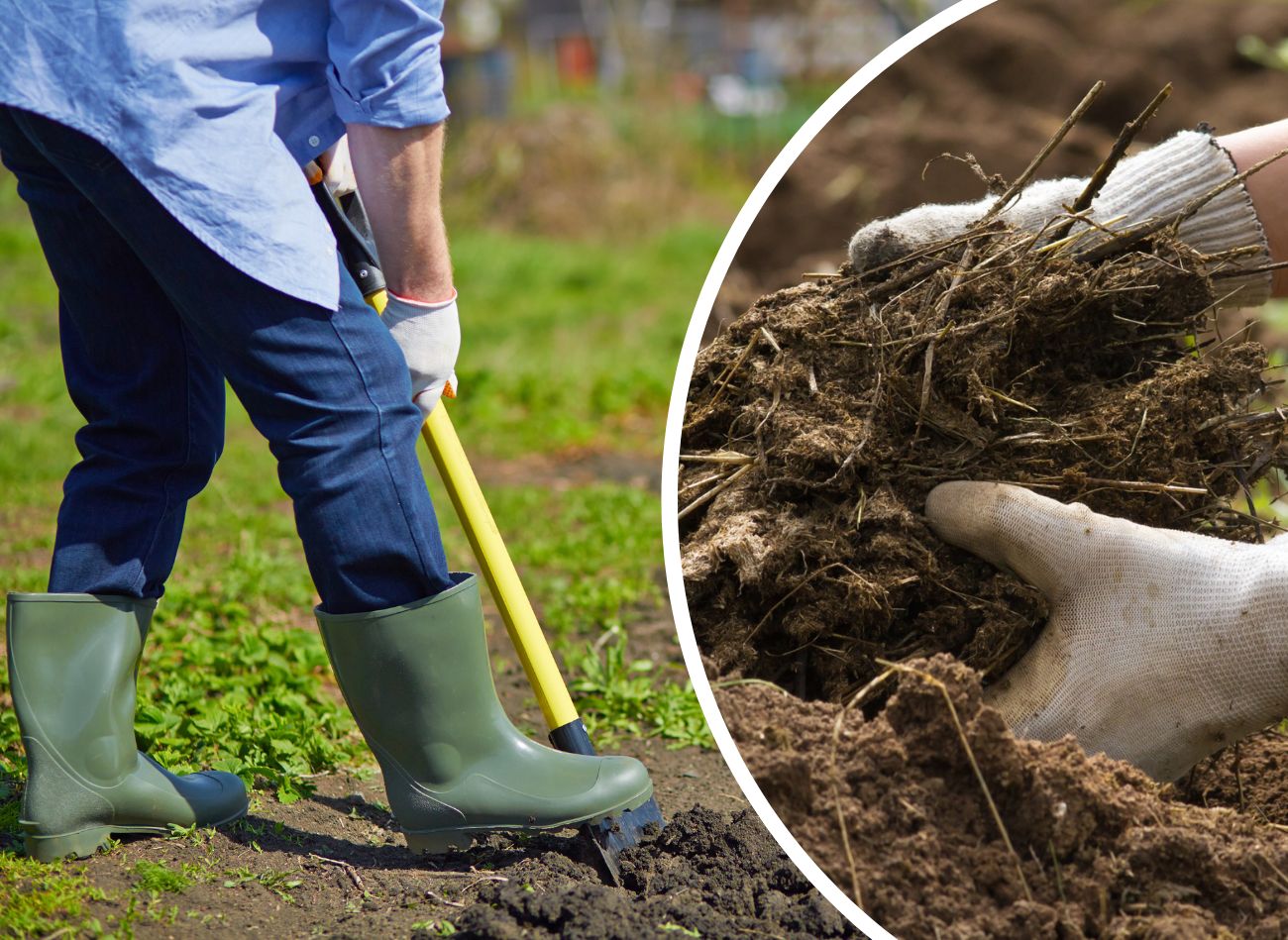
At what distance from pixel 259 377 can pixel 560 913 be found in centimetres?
88

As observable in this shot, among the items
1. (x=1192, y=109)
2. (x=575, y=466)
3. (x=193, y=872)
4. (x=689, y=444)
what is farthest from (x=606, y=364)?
(x=1192, y=109)

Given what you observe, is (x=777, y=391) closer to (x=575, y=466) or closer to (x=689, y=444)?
(x=689, y=444)

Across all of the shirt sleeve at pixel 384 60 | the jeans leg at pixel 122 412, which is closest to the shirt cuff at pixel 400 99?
the shirt sleeve at pixel 384 60

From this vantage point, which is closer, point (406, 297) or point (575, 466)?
point (406, 297)

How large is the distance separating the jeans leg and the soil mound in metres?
0.82

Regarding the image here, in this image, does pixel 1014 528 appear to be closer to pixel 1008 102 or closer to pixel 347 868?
pixel 347 868

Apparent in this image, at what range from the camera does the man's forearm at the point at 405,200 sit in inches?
68.7

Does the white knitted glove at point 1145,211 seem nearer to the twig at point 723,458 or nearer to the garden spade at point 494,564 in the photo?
the twig at point 723,458

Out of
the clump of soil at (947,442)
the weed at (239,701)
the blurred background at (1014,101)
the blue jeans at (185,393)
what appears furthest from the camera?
the blurred background at (1014,101)

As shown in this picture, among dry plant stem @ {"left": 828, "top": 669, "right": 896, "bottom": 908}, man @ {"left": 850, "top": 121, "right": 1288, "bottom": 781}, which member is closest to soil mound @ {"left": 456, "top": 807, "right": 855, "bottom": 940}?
dry plant stem @ {"left": 828, "top": 669, "right": 896, "bottom": 908}

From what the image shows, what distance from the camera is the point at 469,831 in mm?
1969

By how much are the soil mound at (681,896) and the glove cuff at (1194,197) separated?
1.19 meters

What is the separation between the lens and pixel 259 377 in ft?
5.72

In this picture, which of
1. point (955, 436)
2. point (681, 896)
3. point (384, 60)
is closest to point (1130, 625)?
point (955, 436)
